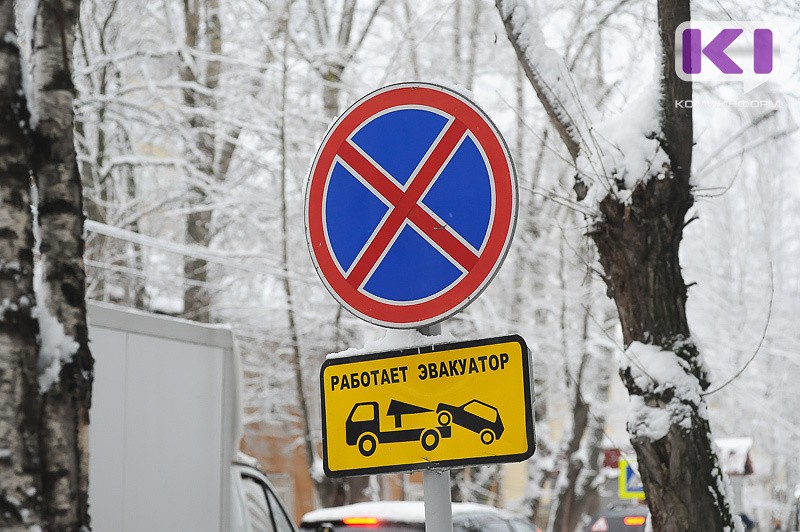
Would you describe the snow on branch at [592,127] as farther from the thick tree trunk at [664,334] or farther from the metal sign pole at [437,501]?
the metal sign pole at [437,501]

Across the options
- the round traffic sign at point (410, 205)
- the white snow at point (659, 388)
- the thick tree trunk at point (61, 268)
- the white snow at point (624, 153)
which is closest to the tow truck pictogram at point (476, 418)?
the round traffic sign at point (410, 205)

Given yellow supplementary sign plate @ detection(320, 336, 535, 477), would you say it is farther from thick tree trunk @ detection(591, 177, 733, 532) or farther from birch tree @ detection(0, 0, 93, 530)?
thick tree trunk @ detection(591, 177, 733, 532)

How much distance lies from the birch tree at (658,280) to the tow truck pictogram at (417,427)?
9.48 ft

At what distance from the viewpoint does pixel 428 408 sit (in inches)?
121

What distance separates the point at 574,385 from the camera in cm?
1941

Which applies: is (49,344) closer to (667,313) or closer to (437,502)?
(437,502)

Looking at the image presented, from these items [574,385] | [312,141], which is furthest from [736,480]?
[312,141]

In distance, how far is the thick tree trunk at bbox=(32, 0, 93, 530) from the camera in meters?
3.00

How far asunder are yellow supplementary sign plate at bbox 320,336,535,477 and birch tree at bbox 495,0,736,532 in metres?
2.88

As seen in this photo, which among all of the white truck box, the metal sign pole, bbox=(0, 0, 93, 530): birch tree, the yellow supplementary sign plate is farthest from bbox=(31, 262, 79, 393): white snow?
the white truck box

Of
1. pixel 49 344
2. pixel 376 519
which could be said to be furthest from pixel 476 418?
pixel 376 519

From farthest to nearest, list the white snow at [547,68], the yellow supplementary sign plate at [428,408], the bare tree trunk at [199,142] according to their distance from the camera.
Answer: the bare tree trunk at [199,142], the white snow at [547,68], the yellow supplementary sign plate at [428,408]

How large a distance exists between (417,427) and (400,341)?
25 cm

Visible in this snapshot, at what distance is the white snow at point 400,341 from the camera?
3.13m
